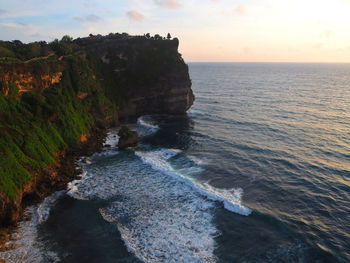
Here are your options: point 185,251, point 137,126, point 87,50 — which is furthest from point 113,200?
point 87,50

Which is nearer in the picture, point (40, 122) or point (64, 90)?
point (40, 122)

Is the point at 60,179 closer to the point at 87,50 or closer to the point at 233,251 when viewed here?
the point at 233,251

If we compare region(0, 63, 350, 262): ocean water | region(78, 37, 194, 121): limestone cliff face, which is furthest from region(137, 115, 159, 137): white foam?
region(78, 37, 194, 121): limestone cliff face

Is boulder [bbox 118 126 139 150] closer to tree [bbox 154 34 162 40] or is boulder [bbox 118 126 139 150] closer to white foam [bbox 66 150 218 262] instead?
white foam [bbox 66 150 218 262]

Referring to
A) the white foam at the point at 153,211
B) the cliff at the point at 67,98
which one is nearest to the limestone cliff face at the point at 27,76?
the cliff at the point at 67,98

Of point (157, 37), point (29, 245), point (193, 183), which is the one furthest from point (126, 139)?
point (157, 37)

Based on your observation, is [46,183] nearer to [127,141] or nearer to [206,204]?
[127,141]

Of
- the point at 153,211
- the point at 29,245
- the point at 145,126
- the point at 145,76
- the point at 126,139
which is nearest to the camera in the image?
the point at 29,245
